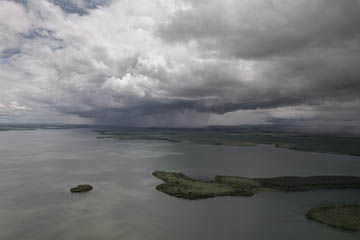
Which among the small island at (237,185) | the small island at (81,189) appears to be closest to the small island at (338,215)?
the small island at (237,185)

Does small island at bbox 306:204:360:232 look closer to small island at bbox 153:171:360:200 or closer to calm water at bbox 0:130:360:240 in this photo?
calm water at bbox 0:130:360:240

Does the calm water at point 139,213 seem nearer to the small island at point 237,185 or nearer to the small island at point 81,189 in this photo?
the small island at point 81,189

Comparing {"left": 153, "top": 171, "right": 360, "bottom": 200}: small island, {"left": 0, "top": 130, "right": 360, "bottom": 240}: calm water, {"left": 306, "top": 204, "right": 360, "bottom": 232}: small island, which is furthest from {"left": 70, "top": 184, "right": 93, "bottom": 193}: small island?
{"left": 306, "top": 204, "right": 360, "bottom": 232}: small island

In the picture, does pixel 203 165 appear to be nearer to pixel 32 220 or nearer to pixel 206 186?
pixel 206 186

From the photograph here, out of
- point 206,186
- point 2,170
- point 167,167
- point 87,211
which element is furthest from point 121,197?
point 2,170

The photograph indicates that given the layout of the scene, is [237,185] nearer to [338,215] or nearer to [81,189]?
[338,215]

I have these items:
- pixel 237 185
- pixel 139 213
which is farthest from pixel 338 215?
pixel 139 213
